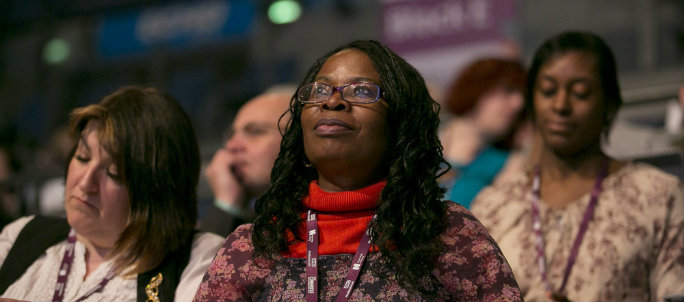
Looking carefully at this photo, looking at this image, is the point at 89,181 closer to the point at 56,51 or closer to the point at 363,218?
the point at 363,218

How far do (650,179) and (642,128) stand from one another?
5.05 ft

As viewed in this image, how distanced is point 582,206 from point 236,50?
601 cm

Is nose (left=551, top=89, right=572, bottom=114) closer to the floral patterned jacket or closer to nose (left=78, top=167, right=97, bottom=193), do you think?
the floral patterned jacket

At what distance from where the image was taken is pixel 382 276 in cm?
213

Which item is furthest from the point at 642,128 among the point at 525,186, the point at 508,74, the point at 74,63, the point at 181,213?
the point at 74,63

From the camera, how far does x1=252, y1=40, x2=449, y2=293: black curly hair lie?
2137mm

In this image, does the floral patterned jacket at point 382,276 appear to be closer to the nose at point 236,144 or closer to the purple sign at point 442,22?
the nose at point 236,144

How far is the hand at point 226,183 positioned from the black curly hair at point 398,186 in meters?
1.48

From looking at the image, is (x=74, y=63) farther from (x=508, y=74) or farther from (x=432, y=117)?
(x=432, y=117)

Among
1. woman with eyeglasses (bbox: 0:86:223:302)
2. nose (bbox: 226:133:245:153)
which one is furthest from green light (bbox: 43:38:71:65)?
woman with eyeglasses (bbox: 0:86:223:302)

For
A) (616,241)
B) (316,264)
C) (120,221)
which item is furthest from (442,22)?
(316,264)

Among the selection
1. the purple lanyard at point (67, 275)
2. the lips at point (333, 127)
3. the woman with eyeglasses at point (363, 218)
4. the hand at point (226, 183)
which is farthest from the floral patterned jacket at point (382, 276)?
the hand at point (226, 183)

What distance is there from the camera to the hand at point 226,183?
386cm

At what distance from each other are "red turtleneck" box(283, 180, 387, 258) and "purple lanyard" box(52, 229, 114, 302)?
2.92 feet
